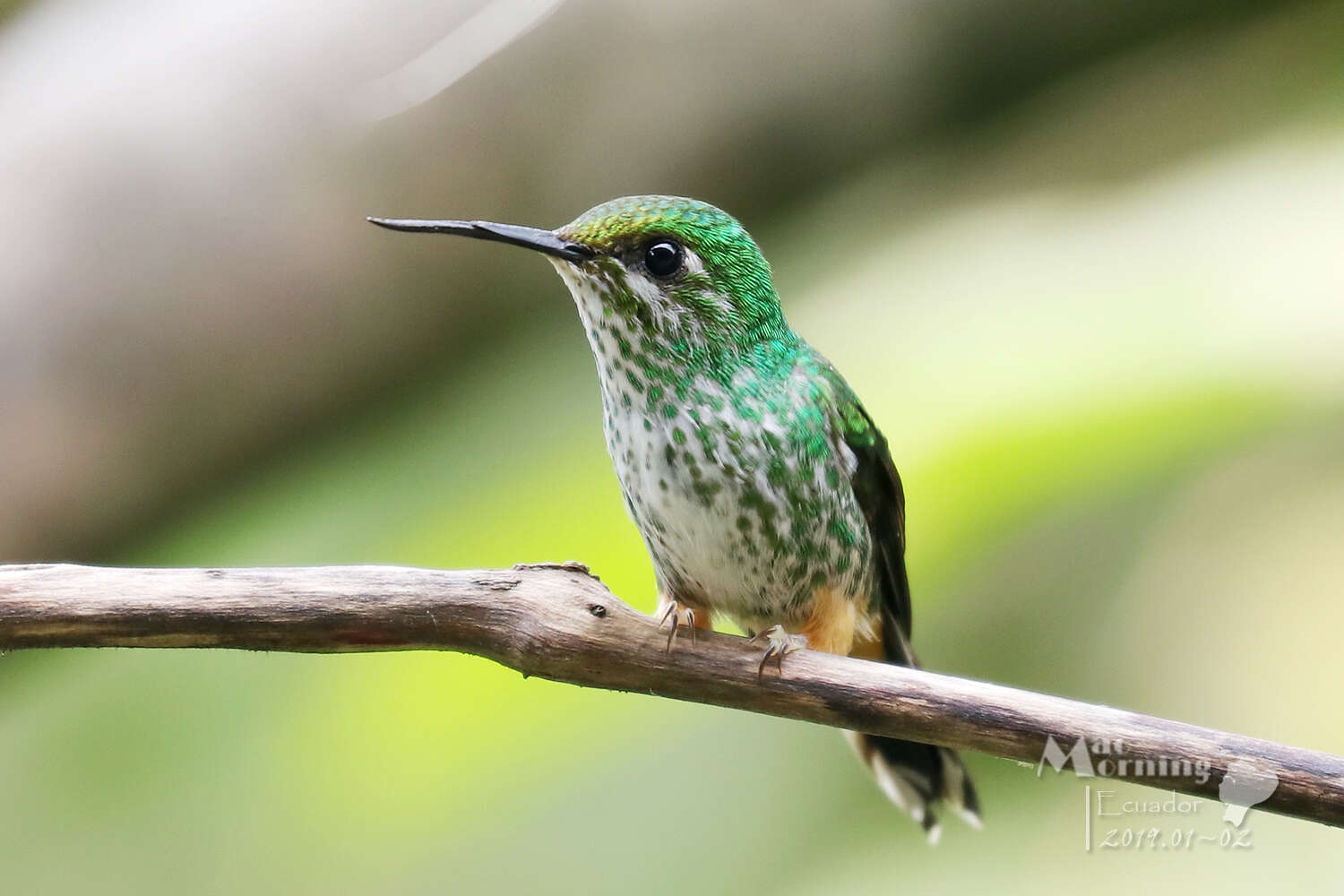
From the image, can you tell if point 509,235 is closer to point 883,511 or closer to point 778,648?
point 778,648

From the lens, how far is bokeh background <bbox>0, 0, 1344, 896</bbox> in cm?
208

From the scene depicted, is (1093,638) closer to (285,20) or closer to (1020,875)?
(1020,875)

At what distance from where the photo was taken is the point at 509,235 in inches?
54.7

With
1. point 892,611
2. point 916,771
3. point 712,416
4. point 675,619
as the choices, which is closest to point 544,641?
point 675,619

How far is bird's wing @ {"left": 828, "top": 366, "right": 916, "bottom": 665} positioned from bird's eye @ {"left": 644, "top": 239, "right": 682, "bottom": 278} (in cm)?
33

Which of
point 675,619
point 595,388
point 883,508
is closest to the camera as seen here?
point 675,619

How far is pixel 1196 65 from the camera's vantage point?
2.88m

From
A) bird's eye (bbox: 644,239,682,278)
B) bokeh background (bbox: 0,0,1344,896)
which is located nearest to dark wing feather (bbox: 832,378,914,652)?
bokeh background (bbox: 0,0,1344,896)

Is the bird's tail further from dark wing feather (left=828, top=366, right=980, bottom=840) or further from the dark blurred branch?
the dark blurred branch

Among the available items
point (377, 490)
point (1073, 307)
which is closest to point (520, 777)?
point (377, 490)

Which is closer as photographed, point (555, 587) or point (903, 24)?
point (555, 587)

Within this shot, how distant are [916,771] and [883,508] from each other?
52cm

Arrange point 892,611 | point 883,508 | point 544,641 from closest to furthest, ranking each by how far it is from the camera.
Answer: point 544,641 < point 883,508 < point 892,611

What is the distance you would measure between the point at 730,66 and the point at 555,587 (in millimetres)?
1877
